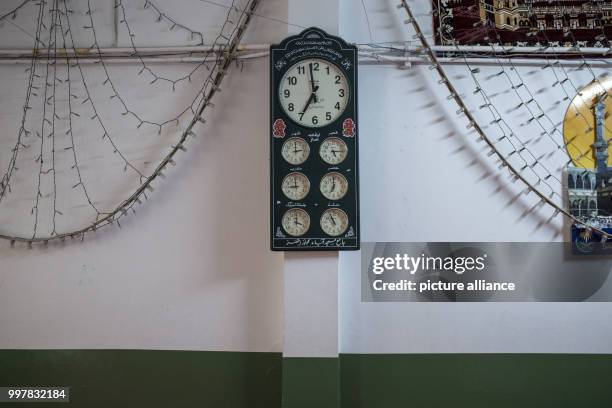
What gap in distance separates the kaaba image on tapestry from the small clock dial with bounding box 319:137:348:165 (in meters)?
0.86

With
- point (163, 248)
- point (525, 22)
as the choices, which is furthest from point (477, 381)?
point (525, 22)

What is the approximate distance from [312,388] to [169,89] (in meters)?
1.88

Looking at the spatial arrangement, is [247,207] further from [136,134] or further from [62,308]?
[62,308]

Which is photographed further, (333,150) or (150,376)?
(150,376)

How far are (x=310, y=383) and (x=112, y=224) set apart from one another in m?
1.45

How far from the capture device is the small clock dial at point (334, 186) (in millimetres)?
2689

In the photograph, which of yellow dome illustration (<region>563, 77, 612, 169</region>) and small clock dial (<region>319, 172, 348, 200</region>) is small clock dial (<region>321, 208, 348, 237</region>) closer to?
small clock dial (<region>319, 172, 348, 200</region>)

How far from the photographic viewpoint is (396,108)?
114 inches

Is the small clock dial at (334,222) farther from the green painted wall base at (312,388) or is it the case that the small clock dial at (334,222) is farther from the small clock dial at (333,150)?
the green painted wall base at (312,388)

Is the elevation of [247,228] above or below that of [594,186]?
below

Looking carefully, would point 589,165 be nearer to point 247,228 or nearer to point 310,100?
point 310,100

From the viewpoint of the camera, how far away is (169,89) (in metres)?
2.94

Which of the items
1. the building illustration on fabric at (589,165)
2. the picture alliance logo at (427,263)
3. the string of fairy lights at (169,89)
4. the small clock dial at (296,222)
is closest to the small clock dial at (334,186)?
the small clock dial at (296,222)

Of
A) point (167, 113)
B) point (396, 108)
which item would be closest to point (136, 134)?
point (167, 113)
